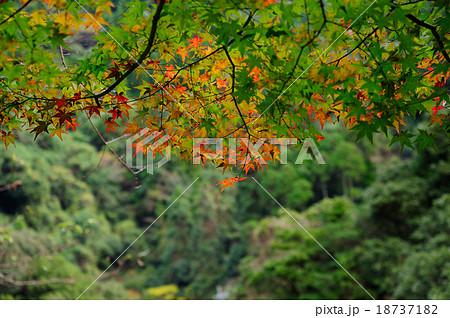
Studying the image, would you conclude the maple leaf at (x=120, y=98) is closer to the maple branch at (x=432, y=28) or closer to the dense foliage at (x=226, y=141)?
the dense foliage at (x=226, y=141)

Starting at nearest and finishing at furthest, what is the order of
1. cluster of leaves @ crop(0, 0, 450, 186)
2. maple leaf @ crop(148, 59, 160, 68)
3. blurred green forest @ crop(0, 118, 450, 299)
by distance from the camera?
cluster of leaves @ crop(0, 0, 450, 186) < maple leaf @ crop(148, 59, 160, 68) < blurred green forest @ crop(0, 118, 450, 299)

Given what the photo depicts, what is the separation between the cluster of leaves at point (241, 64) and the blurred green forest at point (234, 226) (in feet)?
9.31

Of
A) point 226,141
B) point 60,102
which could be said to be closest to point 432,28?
point 226,141

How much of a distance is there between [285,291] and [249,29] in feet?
17.9

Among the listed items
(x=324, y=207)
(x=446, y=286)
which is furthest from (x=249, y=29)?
(x=324, y=207)

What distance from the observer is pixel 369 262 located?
5.11m

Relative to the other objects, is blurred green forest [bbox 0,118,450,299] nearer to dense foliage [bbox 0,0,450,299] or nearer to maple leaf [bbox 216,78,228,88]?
A: dense foliage [bbox 0,0,450,299]

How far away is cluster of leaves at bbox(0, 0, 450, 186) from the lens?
75 cm

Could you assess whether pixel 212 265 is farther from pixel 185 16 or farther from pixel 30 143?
pixel 185 16

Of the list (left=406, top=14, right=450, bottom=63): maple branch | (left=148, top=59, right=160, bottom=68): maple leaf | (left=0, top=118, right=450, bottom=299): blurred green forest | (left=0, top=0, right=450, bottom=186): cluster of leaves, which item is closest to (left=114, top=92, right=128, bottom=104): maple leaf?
(left=0, top=0, right=450, bottom=186): cluster of leaves

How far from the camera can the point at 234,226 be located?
9.30 m

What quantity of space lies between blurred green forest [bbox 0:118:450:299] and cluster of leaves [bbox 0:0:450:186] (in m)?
2.84

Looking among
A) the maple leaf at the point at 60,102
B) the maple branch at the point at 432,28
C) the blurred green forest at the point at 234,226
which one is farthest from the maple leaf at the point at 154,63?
the blurred green forest at the point at 234,226
